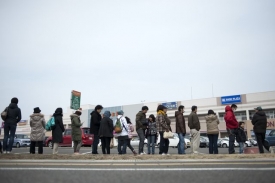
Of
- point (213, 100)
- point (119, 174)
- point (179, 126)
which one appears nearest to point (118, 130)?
point (179, 126)

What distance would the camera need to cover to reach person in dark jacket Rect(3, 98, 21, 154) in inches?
323

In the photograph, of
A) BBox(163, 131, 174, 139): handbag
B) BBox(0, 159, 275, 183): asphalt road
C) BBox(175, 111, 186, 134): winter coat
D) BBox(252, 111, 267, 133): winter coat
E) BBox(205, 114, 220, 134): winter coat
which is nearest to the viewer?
BBox(0, 159, 275, 183): asphalt road

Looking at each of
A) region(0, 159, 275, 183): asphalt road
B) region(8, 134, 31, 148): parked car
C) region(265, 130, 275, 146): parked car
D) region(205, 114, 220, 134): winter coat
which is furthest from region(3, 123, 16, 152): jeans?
region(8, 134, 31, 148): parked car

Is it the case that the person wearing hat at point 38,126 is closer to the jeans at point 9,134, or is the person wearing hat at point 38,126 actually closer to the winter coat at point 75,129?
the jeans at point 9,134

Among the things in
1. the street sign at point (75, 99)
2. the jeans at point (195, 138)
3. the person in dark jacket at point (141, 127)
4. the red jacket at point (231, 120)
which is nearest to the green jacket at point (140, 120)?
the person in dark jacket at point (141, 127)

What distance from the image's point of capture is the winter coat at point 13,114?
26.9ft

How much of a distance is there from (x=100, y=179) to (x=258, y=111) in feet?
23.8

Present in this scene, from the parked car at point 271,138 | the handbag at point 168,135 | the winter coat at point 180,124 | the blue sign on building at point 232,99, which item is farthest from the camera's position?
the blue sign on building at point 232,99

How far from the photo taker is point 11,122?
8211mm

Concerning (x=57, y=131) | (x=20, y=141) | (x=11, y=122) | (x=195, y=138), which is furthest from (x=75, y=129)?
(x=20, y=141)

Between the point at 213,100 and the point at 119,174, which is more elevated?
the point at 213,100

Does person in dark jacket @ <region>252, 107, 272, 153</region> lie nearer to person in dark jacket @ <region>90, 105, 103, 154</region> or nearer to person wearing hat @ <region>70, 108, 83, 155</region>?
person in dark jacket @ <region>90, 105, 103, 154</region>

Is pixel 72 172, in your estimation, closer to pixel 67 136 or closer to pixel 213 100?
pixel 67 136

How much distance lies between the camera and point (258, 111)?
9.02m
